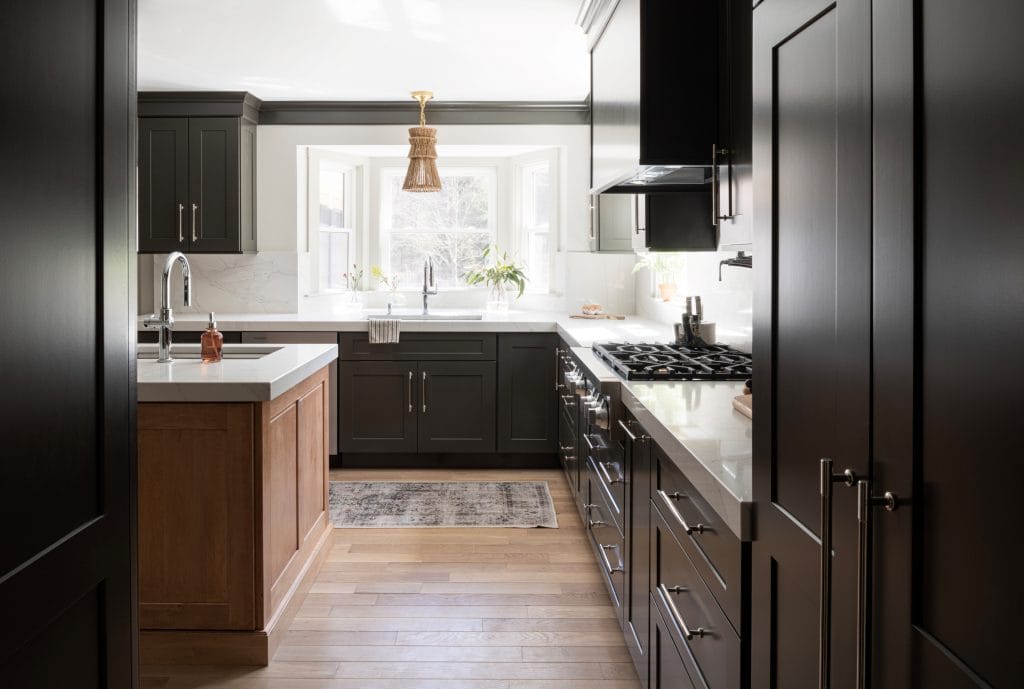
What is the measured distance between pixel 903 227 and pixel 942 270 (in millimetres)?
85

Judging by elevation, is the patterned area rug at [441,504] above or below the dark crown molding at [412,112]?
below

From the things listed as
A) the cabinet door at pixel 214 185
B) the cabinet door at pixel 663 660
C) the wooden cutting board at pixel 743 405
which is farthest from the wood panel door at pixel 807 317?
the cabinet door at pixel 214 185

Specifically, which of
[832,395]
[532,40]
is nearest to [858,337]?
[832,395]

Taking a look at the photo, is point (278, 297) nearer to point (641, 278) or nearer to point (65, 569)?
point (641, 278)

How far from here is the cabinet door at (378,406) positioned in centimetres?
545

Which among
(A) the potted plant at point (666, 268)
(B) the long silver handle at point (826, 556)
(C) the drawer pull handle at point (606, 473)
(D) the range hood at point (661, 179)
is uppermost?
(D) the range hood at point (661, 179)

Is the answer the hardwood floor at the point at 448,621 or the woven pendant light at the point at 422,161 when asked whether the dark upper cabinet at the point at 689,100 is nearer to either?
the hardwood floor at the point at 448,621

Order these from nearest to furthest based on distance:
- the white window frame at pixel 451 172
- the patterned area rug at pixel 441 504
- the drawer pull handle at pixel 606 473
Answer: the drawer pull handle at pixel 606 473 → the patterned area rug at pixel 441 504 → the white window frame at pixel 451 172

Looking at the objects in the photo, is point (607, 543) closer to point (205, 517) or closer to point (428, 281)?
point (205, 517)

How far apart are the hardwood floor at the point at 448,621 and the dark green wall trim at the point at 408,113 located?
293cm

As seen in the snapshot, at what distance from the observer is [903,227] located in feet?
2.82

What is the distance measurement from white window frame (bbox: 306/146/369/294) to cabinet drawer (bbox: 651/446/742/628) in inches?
174

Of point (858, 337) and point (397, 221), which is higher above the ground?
point (397, 221)

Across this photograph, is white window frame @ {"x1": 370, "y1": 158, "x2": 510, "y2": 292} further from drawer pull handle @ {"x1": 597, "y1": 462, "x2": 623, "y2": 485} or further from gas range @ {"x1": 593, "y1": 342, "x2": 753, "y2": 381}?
drawer pull handle @ {"x1": 597, "y1": 462, "x2": 623, "y2": 485}
